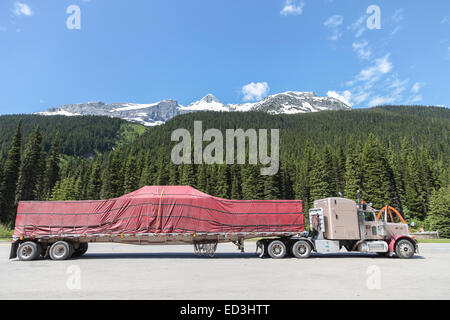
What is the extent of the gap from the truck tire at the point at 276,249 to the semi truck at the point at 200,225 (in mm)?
58

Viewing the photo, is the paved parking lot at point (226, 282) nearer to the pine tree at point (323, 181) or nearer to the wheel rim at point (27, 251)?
the wheel rim at point (27, 251)

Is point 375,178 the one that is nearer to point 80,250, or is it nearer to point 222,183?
point 222,183

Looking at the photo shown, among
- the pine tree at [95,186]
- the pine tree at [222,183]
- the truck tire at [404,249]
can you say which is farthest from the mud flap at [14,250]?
the pine tree at [95,186]

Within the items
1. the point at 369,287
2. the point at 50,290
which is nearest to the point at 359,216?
the point at 369,287

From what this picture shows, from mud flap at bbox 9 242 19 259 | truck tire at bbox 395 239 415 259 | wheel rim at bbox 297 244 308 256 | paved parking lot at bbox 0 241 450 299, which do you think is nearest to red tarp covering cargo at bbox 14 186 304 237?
mud flap at bbox 9 242 19 259

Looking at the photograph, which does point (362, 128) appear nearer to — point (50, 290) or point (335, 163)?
point (335, 163)

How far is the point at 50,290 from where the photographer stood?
26.1 ft

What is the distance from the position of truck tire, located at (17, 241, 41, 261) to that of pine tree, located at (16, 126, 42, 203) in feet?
192

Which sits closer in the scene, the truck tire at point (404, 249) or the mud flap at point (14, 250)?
the mud flap at point (14, 250)

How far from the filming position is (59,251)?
15039mm

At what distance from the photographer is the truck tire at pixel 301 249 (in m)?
15.4

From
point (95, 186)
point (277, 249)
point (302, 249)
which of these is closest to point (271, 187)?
point (302, 249)

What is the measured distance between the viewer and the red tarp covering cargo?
50.2 ft
